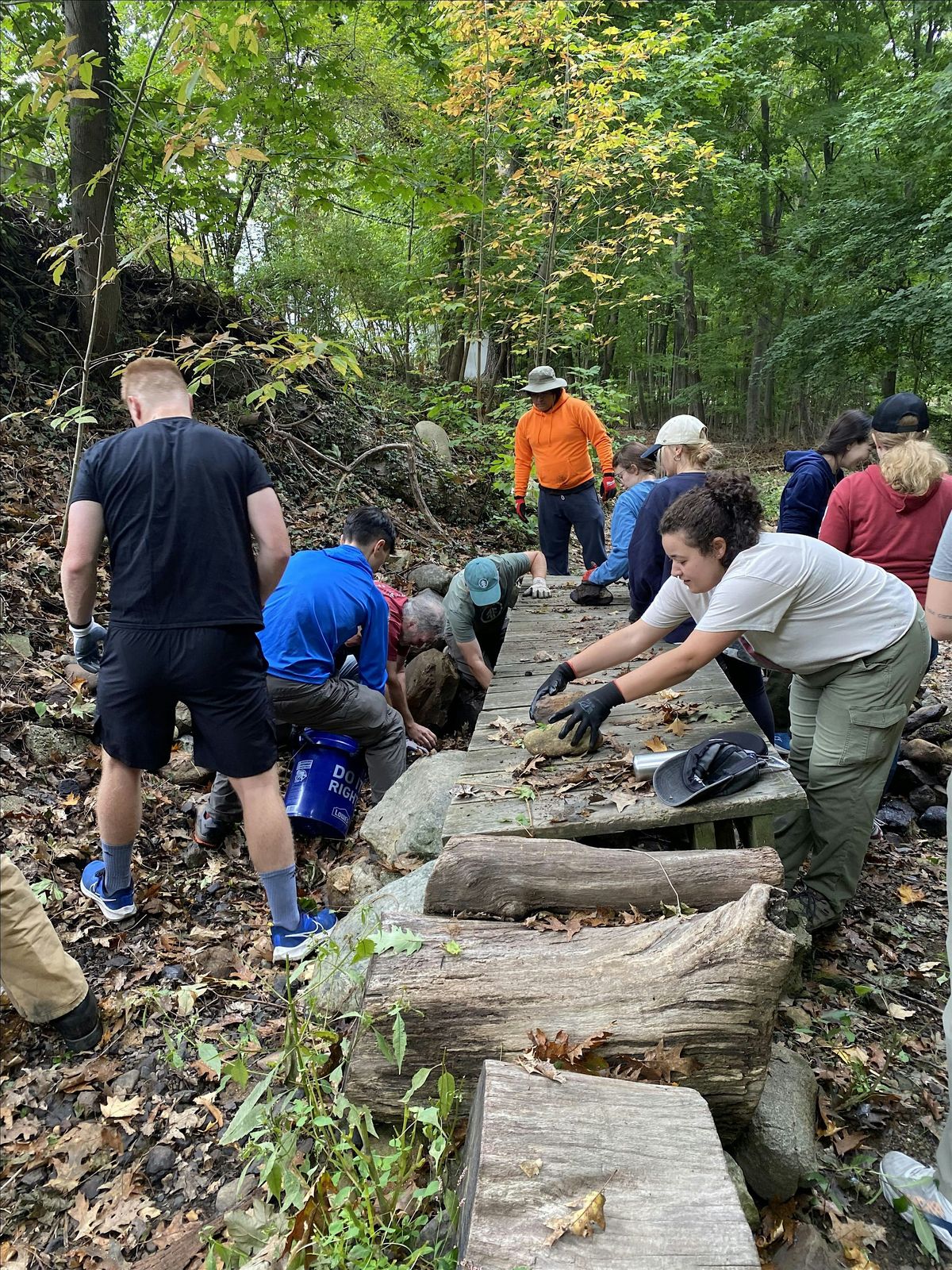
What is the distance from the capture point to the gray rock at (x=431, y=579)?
744 cm

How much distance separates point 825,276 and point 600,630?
51.1ft

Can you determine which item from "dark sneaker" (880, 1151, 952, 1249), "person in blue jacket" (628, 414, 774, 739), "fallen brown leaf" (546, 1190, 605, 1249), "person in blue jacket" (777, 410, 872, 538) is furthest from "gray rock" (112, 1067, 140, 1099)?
"person in blue jacket" (777, 410, 872, 538)

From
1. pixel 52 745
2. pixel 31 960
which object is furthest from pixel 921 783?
pixel 52 745

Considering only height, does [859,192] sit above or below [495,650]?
above

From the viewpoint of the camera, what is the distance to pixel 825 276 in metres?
17.0

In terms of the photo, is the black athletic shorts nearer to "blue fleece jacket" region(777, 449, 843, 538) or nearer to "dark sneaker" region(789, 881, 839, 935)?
"dark sneaker" region(789, 881, 839, 935)

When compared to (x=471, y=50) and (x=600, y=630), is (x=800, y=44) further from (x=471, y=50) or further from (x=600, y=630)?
(x=600, y=630)

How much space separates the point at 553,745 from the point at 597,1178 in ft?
6.67

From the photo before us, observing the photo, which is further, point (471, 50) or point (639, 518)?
point (471, 50)

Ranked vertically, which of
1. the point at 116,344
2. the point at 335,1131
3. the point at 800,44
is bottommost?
the point at 335,1131

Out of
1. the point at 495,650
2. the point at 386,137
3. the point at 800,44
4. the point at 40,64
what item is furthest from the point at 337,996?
the point at 800,44

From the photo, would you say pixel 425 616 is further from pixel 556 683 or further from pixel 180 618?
pixel 180 618

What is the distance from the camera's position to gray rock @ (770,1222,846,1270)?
→ 2.06 meters

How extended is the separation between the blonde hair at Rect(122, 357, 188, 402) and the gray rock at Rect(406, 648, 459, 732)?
311 centimetres
